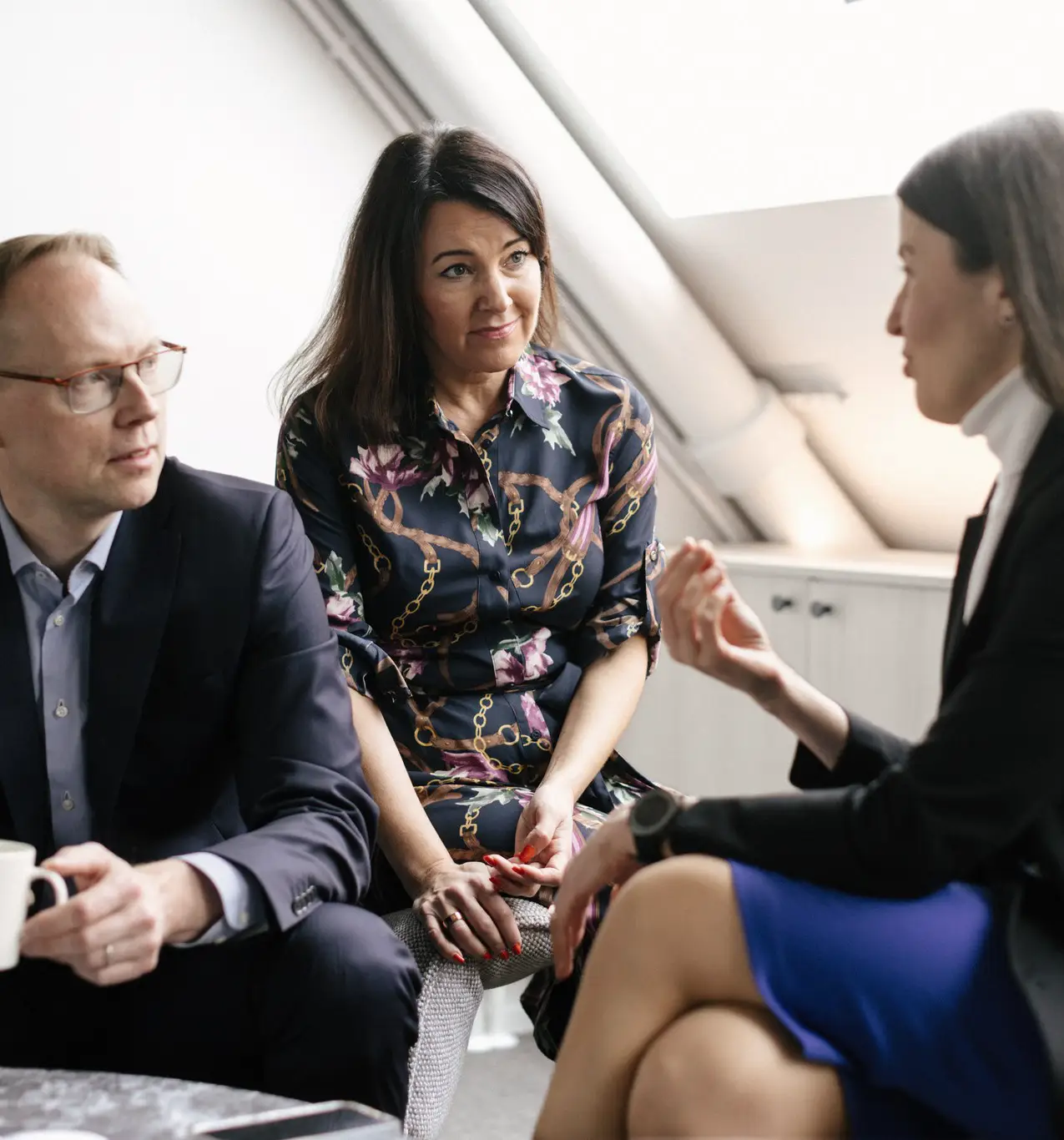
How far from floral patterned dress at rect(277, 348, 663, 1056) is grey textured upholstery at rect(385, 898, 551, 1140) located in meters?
0.17

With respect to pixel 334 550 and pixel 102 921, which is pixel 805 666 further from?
pixel 102 921

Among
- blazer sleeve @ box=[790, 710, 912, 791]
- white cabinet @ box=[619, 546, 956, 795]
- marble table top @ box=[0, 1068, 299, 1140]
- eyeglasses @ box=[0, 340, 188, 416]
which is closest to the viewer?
→ marble table top @ box=[0, 1068, 299, 1140]

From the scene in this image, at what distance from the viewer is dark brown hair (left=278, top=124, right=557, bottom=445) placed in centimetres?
214

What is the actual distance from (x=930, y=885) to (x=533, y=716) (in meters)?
0.92

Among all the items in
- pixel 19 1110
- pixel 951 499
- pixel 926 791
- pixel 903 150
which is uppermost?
pixel 903 150

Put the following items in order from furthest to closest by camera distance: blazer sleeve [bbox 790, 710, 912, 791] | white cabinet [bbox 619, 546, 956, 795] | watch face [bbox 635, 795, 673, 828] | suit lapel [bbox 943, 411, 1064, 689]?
white cabinet [bbox 619, 546, 956, 795] → blazer sleeve [bbox 790, 710, 912, 791] → watch face [bbox 635, 795, 673, 828] → suit lapel [bbox 943, 411, 1064, 689]

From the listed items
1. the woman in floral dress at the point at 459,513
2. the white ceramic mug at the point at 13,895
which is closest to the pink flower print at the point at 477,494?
the woman in floral dress at the point at 459,513

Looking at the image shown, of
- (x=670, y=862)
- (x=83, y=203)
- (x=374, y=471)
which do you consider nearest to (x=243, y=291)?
(x=83, y=203)

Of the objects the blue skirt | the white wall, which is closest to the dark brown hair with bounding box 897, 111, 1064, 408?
the blue skirt

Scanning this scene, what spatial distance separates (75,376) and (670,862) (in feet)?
2.82

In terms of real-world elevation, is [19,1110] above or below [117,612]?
below

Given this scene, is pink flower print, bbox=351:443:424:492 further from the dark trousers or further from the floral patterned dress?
the dark trousers

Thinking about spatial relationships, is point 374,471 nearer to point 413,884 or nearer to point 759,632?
point 413,884

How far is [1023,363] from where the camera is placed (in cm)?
134
